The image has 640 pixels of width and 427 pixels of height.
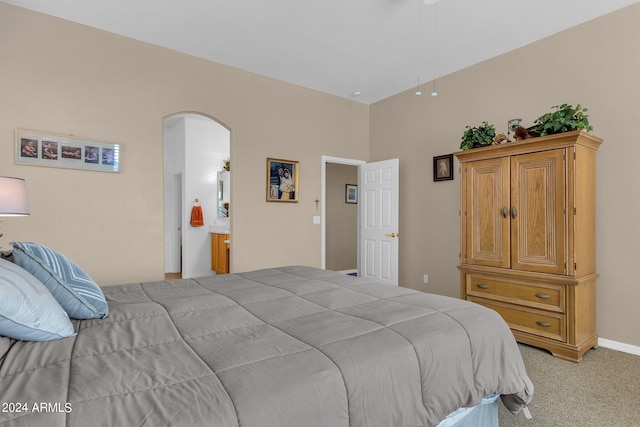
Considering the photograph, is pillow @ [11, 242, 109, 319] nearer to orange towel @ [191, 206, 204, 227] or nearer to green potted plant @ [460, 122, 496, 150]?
green potted plant @ [460, 122, 496, 150]

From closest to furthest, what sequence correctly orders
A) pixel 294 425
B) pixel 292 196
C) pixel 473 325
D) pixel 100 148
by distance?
pixel 294 425, pixel 473 325, pixel 100 148, pixel 292 196

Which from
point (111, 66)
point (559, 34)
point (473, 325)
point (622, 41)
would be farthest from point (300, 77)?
point (473, 325)

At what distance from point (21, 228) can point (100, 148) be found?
0.98 meters

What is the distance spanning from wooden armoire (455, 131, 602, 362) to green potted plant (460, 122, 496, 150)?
0.13 m

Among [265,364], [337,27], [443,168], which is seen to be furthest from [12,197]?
[443,168]

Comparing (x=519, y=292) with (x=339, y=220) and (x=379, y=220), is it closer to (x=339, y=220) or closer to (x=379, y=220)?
(x=379, y=220)

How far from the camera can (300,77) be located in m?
4.53

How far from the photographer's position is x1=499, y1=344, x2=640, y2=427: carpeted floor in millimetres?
1977

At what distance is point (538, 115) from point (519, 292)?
186 centimetres

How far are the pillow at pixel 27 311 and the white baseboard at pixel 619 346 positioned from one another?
4021 millimetres

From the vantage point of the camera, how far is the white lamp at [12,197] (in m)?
2.13

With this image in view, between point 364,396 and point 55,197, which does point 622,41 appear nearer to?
point 364,396

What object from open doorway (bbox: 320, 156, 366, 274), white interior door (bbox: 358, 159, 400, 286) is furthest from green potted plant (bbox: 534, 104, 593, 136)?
open doorway (bbox: 320, 156, 366, 274)

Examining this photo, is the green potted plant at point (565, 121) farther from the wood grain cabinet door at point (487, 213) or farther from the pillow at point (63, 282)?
the pillow at point (63, 282)
